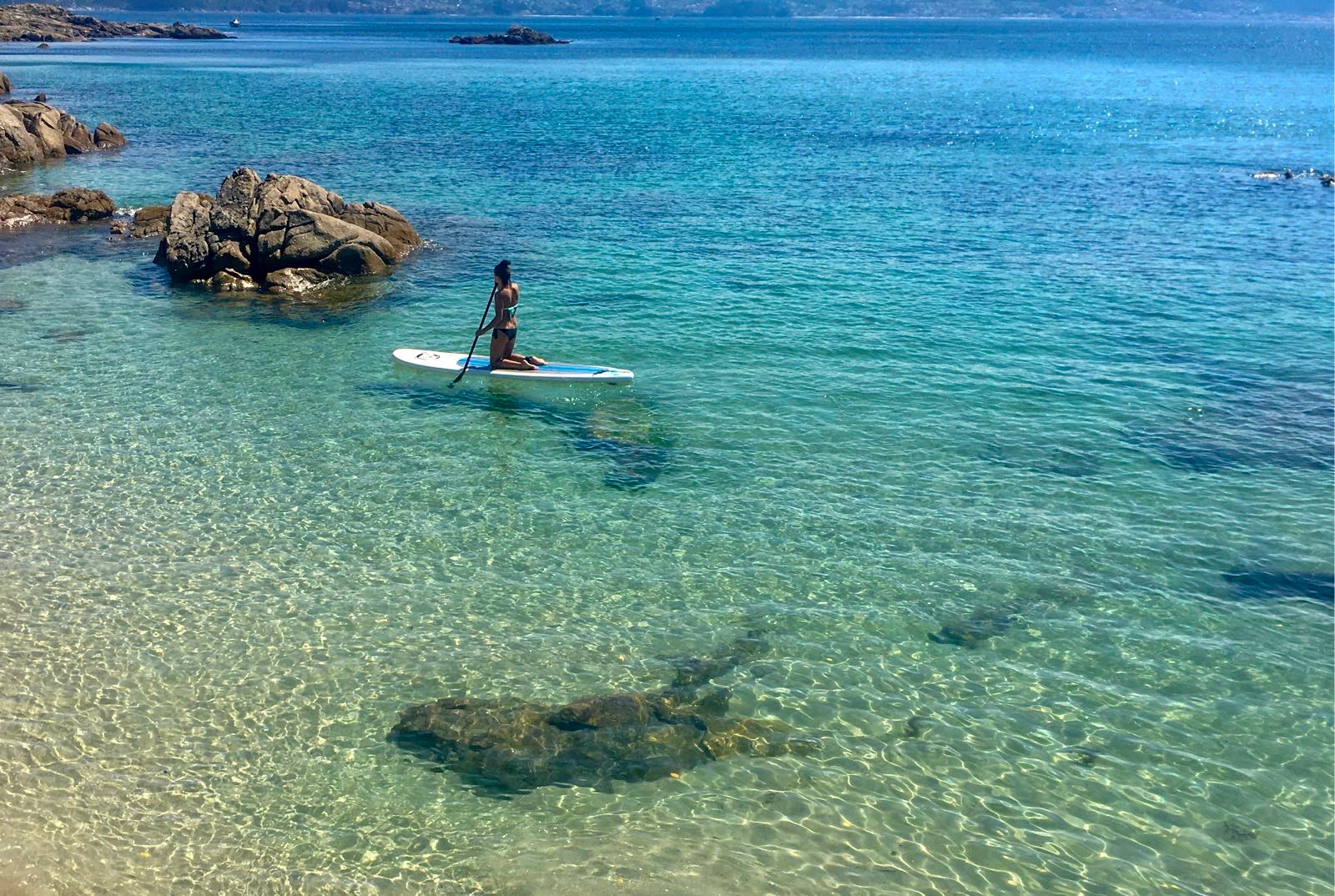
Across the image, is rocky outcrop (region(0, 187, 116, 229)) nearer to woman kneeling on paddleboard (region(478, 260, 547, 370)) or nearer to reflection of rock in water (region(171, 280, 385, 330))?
reflection of rock in water (region(171, 280, 385, 330))

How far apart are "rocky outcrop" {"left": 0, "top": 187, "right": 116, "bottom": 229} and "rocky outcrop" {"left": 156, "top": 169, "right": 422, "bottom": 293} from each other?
8586mm

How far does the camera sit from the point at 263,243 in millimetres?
31062

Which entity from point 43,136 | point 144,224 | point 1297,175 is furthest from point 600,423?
point 1297,175

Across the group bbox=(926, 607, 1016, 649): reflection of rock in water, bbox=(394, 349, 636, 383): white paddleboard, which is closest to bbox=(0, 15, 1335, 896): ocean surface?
bbox=(926, 607, 1016, 649): reflection of rock in water

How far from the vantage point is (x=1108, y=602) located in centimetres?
1550

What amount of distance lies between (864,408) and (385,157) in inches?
1516

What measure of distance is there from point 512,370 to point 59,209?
24371 mm

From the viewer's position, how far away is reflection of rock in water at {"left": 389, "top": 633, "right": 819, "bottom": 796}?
11859 mm

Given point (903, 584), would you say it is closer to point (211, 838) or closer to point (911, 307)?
point (211, 838)

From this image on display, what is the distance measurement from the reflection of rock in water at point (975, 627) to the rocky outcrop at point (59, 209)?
118 feet

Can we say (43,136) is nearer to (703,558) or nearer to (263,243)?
(263,243)

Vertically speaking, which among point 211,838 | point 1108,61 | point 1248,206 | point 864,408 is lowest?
point 211,838

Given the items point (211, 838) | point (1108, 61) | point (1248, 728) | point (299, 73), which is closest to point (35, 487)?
point (211, 838)

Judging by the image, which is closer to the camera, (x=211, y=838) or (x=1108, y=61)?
(x=211, y=838)
